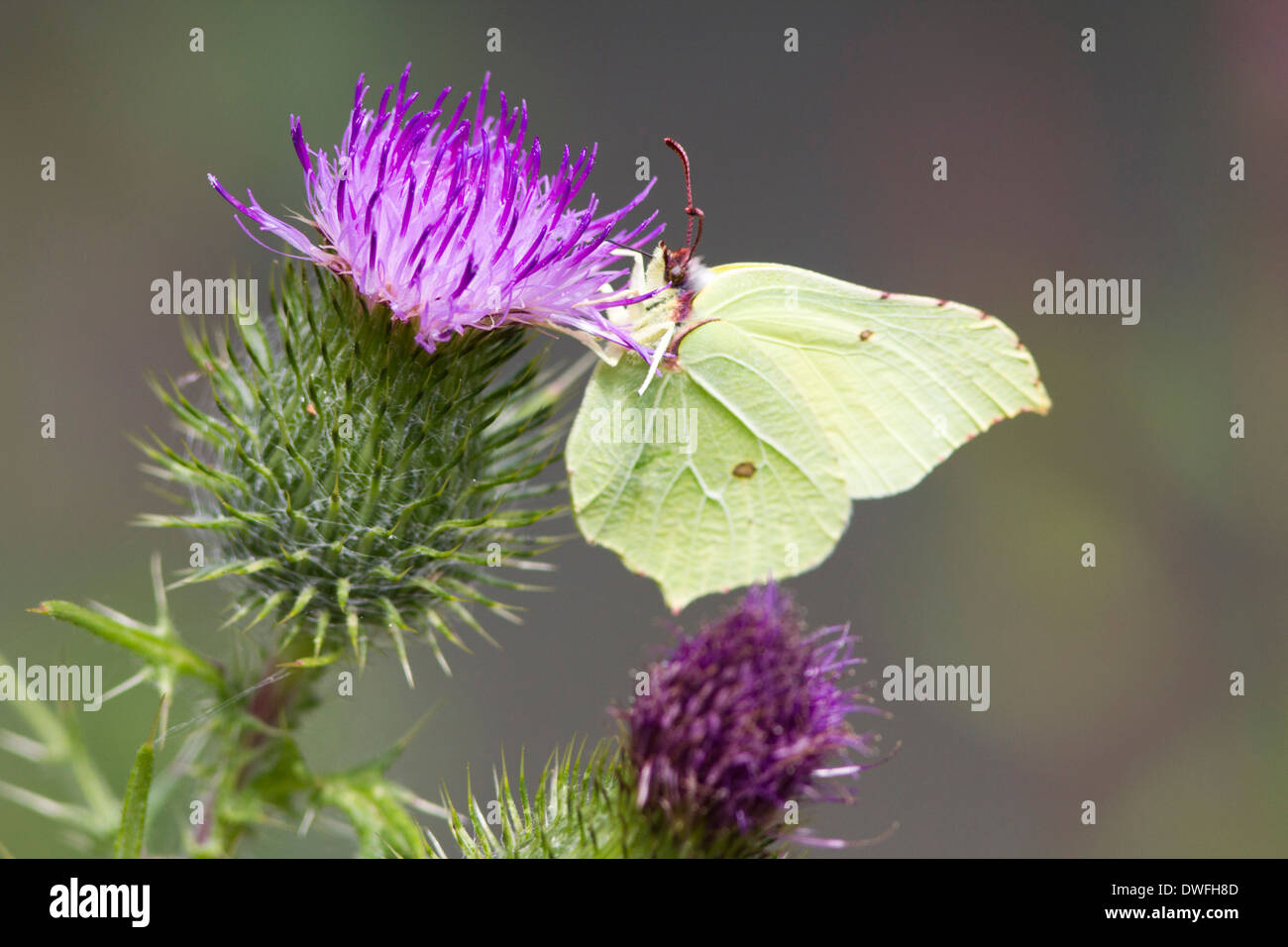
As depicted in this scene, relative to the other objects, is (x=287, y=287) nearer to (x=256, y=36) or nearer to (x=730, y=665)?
(x=730, y=665)

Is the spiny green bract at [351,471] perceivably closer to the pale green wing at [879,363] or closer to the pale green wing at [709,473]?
the pale green wing at [709,473]

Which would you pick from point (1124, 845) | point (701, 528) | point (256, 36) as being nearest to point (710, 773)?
point (701, 528)

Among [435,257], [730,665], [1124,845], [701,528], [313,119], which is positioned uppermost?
[313,119]

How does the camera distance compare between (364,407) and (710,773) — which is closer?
(710,773)

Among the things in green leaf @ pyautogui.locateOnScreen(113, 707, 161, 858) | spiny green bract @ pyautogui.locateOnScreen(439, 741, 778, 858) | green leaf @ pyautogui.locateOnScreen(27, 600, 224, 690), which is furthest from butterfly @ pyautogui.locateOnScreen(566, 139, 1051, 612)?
green leaf @ pyautogui.locateOnScreen(113, 707, 161, 858)

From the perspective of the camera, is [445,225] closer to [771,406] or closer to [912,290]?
[771,406]

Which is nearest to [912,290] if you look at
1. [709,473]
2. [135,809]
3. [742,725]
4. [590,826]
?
[709,473]
